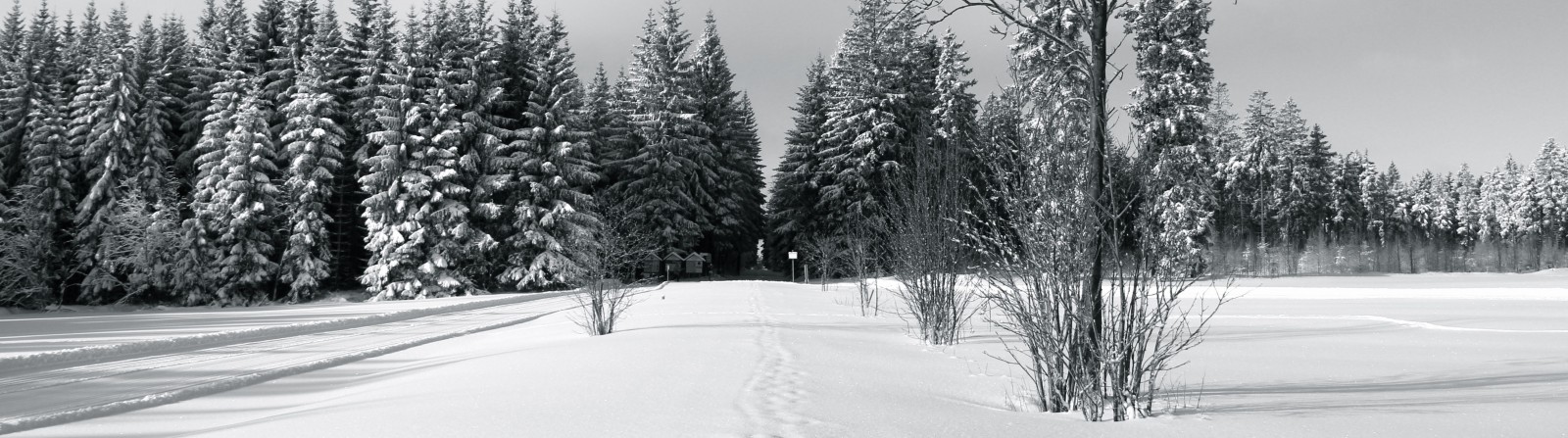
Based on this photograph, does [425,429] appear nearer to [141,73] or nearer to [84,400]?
[84,400]

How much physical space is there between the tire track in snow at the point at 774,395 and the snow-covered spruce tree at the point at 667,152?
34156mm

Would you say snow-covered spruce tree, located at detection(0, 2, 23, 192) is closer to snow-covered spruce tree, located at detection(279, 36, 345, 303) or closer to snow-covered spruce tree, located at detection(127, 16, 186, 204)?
snow-covered spruce tree, located at detection(127, 16, 186, 204)

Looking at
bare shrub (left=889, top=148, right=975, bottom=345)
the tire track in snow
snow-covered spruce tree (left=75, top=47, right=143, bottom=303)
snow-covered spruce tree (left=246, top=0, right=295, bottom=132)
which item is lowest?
the tire track in snow

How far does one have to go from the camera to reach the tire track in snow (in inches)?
211

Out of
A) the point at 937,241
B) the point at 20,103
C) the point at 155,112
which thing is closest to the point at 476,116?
the point at 155,112

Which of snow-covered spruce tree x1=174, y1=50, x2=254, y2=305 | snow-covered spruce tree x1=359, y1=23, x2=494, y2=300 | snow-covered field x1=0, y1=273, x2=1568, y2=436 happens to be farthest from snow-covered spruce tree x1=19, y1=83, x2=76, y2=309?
snow-covered field x1=0, y1=273, x2=1568, y2=436

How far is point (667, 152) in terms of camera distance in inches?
1786

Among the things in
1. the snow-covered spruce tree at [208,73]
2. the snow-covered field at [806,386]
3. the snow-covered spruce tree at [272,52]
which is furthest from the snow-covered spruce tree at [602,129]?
the snow-covered field at [806,386]

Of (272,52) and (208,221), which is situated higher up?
(272,52)

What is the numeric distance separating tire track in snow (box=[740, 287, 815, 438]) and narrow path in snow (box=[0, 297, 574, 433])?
618cm

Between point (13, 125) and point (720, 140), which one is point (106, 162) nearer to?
point (13, 125)

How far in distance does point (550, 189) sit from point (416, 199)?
565cm

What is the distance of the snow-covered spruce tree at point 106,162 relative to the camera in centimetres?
3578

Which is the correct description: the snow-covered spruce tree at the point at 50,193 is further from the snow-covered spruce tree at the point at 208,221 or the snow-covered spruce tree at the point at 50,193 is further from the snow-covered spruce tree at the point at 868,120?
the snow-covered spruce tree at the point at 868,120
